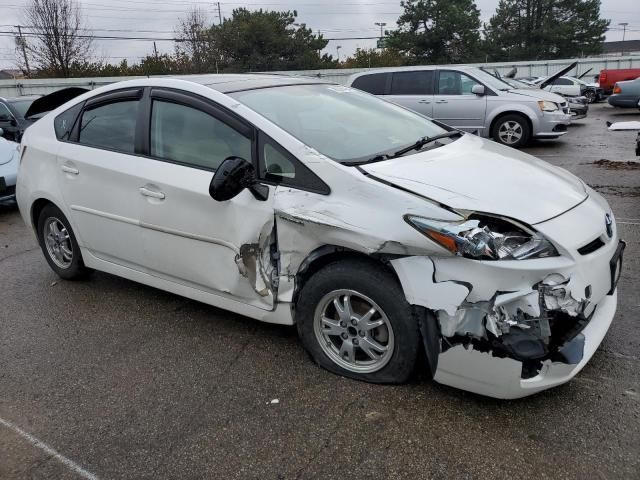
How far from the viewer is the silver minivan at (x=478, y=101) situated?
1088 cm

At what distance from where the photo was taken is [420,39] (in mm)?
48031

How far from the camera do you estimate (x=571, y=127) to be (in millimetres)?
14852

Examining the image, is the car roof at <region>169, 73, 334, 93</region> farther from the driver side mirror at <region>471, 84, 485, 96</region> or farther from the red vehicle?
the red vehicle

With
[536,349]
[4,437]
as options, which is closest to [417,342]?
[536,349]

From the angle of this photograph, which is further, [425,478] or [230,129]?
[230,129]

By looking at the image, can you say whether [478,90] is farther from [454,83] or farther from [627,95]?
[627,95]

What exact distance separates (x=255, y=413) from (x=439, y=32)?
162 ft

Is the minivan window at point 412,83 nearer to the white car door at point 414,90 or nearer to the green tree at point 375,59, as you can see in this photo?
the white car door at point 414,90

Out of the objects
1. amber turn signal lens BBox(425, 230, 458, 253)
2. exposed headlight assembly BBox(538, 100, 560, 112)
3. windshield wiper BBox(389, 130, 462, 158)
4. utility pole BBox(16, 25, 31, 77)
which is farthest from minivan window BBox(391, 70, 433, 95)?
utility pole BBox(16, 25, 31, 77)

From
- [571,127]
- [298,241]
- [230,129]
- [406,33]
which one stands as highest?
[406,33]

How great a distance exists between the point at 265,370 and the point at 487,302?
4.52ft

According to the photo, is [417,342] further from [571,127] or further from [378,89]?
[571,127]

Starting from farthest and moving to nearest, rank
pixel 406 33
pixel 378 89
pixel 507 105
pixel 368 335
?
pixel 406 33, pixel 378 89, pixel 507 105, pixel 368 335

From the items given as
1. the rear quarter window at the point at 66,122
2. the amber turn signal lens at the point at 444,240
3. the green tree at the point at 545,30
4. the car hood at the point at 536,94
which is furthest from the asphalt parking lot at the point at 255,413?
the green tree at the point at 545,30
